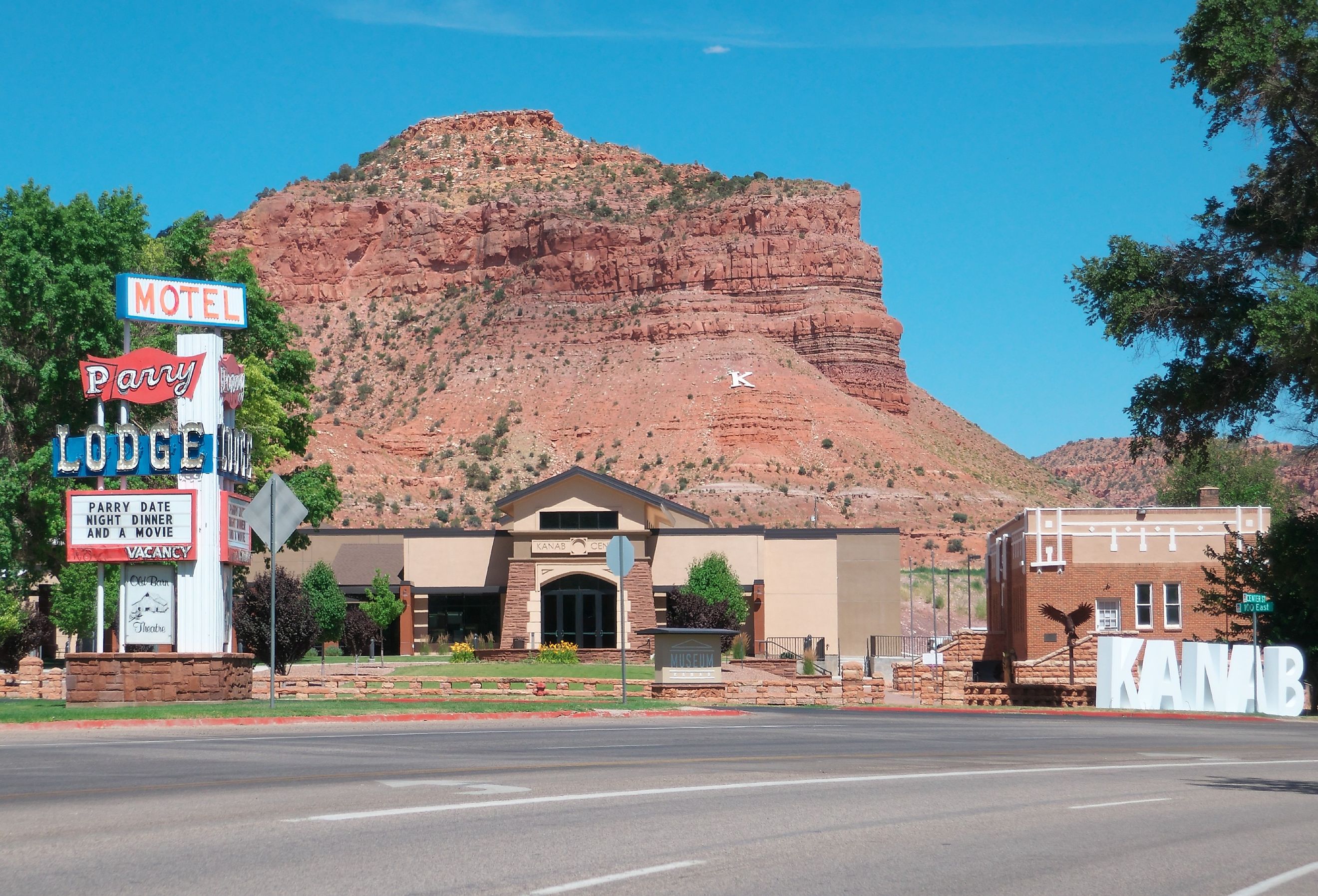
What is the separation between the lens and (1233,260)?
90.7ft

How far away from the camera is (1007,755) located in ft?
56.3

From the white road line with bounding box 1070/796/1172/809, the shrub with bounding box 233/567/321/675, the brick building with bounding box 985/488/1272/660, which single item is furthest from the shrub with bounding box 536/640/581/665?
the white road line with bounding box 1070/796/1172/809

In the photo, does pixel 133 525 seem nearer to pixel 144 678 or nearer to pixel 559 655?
pixel 144 678

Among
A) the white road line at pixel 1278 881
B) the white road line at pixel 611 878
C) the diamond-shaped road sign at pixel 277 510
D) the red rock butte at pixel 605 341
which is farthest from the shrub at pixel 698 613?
the red rock butte at pixel 605 341

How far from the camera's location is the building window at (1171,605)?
1740 inches

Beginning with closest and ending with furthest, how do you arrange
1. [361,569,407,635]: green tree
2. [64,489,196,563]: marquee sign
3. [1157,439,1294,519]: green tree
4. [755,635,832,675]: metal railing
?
[64,489,196,563]: marquee sign → [361,569,407,635]: green tree → [755,635,832,675]: metal railing → [1157,439,1294,519]: green tree

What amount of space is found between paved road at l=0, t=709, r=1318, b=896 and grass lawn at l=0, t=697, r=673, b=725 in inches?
103

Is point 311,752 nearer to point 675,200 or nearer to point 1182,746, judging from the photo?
point 1182,746

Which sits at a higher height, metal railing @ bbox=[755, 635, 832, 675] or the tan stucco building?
the tan stucco building

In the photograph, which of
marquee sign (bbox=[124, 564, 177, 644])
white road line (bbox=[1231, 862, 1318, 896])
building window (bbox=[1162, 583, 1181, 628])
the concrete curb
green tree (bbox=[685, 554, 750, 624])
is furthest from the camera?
green tree (bbox=[685, 554, 750, 624])

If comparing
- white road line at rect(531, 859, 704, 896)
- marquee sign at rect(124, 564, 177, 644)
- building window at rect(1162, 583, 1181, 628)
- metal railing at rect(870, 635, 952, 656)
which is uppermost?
marquee sign at rect(124, 564, 177, 644)

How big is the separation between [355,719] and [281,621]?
63.7 ft

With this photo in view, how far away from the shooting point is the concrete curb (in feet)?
66.0

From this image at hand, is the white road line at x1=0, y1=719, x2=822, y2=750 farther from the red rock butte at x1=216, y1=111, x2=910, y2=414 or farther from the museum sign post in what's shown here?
the red rock butte at x1=216, y1=111, x2=910, y2=414
